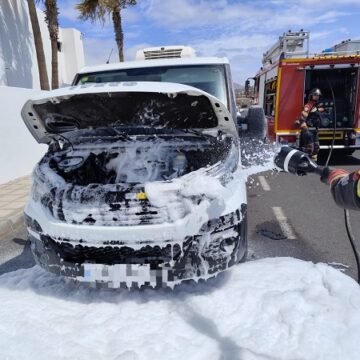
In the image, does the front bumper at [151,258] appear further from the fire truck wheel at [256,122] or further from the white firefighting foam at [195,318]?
the fire truck wheel at [256,122]

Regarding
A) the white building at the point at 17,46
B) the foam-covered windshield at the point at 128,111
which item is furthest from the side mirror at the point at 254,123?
the white building at the point at 17,46

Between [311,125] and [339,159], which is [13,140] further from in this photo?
[339,159]

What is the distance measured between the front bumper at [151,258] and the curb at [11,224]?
8.78 ft

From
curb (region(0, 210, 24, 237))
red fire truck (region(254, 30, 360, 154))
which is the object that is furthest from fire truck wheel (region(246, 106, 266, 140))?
red fire truck (region(254, 30, 360, 154))

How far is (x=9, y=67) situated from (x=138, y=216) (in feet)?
40.4

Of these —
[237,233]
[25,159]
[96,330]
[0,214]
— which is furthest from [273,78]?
[96,330]

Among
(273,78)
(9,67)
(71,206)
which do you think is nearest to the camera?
(71,206)

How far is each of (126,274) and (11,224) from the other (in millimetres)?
3268

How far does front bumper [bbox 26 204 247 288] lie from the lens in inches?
99.4

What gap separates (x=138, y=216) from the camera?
8.36 ft

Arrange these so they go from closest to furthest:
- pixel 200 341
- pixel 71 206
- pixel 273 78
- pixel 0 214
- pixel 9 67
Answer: pixel 200 341, pixel 71 206, pixel 0 214, pixel 273 78, pixel 9 67

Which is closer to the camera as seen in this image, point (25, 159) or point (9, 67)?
point (25, 159)

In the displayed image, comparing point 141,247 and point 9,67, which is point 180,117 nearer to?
point 141,247

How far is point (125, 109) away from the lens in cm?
327
